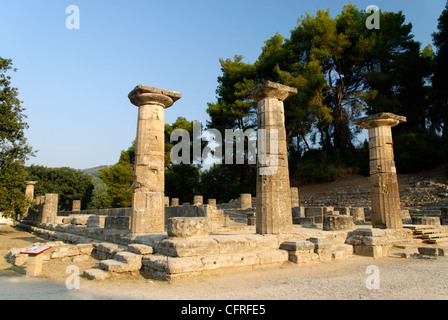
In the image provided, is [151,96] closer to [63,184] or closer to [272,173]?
[272,173]

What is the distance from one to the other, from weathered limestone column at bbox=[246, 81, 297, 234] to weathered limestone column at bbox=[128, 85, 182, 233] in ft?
8.37

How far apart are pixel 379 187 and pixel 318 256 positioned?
471 cm

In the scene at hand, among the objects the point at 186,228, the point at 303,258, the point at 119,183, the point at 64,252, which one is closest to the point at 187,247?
the point at 186,228

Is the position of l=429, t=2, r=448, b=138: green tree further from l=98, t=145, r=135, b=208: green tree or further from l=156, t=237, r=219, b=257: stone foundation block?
l=98, t=145, r=135, b=208: green tree

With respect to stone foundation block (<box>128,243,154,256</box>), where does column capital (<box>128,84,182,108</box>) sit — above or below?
above

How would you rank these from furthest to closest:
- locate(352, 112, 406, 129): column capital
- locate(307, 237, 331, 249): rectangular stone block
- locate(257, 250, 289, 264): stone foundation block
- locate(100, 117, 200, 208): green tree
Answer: locate(100, 117, 200, 208): green tree, locate(352, 112, 406, 129): column capital, locate(307, 237, 331, 249): rectangular stone block, locate(257, 250, 289, 264): stone foundation block

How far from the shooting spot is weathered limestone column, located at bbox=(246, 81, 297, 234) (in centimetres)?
743

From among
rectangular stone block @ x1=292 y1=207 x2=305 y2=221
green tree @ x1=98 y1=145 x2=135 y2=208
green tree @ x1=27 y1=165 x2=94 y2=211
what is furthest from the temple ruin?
green tree @ x1=27 y1=165 x2=94 y2=211

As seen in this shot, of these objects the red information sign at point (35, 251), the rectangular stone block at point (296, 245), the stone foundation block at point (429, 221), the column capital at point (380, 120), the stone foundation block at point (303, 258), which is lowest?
the stone foundation block at point (303, 258)

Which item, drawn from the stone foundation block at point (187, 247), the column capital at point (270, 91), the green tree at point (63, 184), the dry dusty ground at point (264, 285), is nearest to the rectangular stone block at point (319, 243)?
the dry dusty ground at point (264, 285)

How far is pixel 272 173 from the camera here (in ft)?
25.0

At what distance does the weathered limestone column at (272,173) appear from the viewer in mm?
7426

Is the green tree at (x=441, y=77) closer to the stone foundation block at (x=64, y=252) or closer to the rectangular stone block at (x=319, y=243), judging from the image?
the rectangular stone block at (x=319, y=243)
